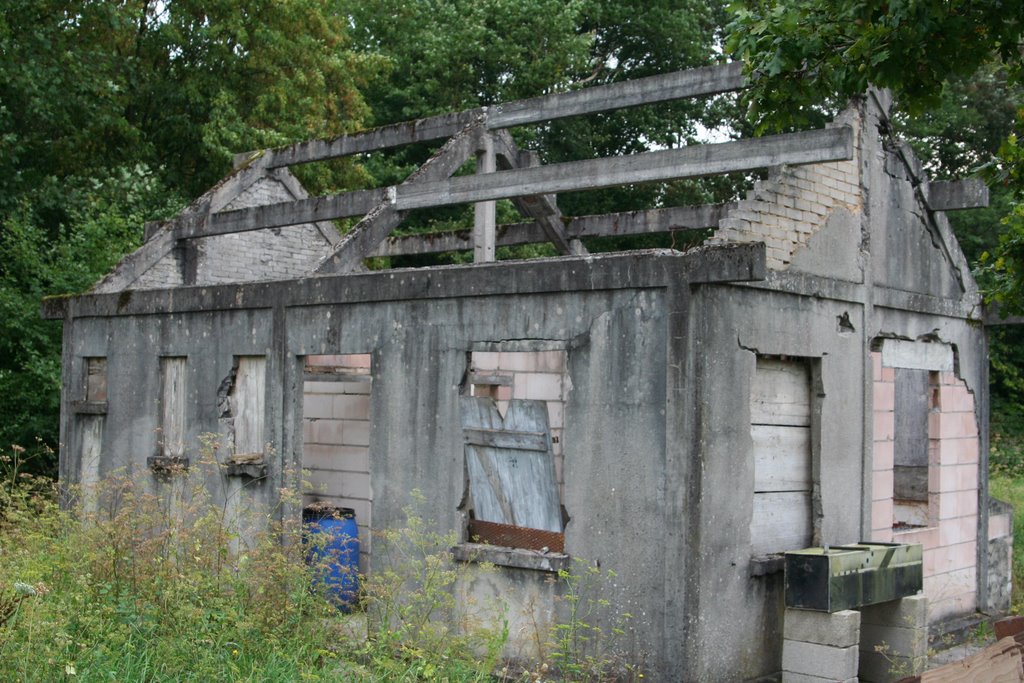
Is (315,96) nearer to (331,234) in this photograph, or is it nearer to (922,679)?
(331,234)

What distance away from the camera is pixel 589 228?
12.6m

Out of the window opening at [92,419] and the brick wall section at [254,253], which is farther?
the brick wall section at [254,253]

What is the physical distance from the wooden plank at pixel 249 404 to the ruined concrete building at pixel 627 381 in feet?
0.09

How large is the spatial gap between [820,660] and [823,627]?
0.74 ft

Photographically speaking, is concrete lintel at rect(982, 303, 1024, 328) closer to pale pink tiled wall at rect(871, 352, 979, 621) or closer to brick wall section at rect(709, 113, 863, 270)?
pale pink tiled wall at rect(871, 352, 979, 621)

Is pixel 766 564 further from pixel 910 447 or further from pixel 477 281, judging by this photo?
pixel 910 447

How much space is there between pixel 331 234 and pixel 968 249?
1690cm

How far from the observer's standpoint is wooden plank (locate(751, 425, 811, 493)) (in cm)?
856

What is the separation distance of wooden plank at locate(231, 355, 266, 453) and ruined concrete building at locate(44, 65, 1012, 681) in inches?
1.1

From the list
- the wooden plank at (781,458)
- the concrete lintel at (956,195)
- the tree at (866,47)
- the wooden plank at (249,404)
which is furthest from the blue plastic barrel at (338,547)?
the concrete lintel at (956,195)

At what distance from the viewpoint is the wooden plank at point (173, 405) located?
1151 centimetres

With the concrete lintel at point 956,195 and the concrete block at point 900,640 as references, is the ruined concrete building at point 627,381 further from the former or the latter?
the concrete block at point 900,640

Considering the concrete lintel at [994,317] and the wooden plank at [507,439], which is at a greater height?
the concrete lintel at [994,317]

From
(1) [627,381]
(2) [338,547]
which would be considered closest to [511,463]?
(1) [627,381]
